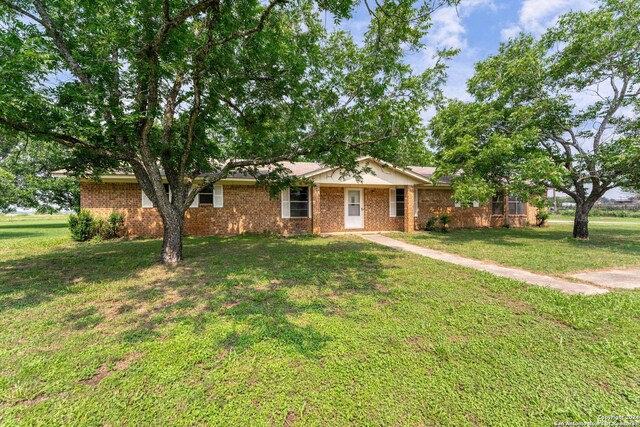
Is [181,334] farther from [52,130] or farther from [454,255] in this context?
[454,255]

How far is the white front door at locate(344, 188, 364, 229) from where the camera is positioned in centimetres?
1351

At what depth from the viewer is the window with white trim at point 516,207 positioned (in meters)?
16.4

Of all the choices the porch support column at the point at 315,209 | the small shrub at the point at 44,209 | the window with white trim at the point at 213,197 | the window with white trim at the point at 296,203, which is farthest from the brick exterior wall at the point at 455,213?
the small shrub at the point at 44,209

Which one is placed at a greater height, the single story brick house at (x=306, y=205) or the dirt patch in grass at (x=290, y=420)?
the single story brick house at (x=306, y=205)

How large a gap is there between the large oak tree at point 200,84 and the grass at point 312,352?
3223mm

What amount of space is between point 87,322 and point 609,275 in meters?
9.73

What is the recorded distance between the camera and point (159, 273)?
5.76 m

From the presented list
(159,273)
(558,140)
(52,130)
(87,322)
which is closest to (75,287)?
(159,273)

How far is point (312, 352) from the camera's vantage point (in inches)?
109

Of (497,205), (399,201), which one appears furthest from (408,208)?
(497,205)

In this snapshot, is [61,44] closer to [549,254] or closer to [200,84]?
[200,84]

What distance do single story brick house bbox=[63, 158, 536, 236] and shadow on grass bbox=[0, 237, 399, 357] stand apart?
321 centimetres

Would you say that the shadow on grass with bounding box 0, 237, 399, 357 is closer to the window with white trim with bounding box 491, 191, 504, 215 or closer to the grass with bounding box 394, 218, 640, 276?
the grass with bounding box 394, 218, 640, 276

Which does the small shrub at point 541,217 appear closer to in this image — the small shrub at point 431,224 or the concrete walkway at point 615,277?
the small shrub at point 431,224
